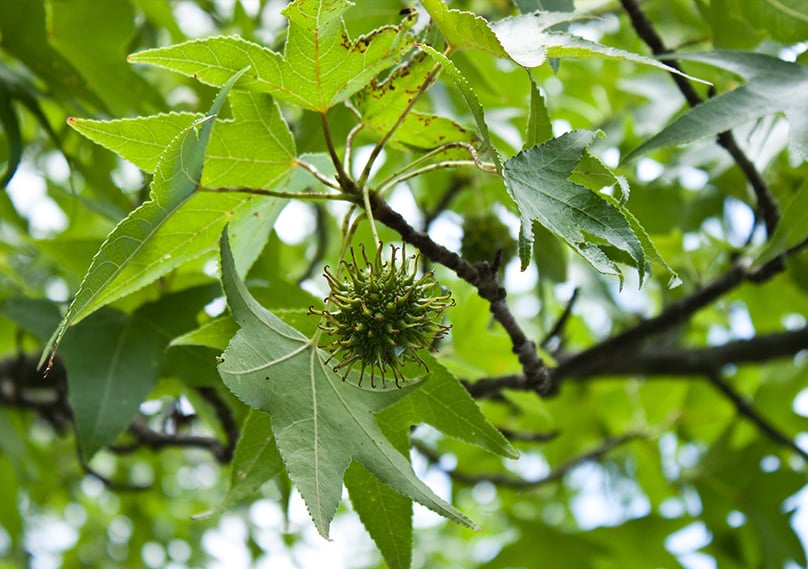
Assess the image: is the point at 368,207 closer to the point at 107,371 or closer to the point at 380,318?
the point at 380,318

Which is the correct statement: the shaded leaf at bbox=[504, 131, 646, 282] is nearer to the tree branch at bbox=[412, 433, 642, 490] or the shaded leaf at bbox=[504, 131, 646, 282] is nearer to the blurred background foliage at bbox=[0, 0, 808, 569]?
the blurred background foliage at bbox=[0, 0, 808, 569]

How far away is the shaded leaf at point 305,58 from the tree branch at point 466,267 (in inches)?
8.6

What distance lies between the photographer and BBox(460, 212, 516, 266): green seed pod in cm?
267

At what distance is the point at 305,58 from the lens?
4.80ft

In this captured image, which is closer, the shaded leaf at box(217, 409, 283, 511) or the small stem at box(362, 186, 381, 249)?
the small stem at box(362, 186, 381, 249)

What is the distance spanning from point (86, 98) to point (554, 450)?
2332 millimetres

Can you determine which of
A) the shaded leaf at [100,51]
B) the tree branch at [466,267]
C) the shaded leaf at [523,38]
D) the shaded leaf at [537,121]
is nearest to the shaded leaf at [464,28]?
the shaded leaf at [523,38]

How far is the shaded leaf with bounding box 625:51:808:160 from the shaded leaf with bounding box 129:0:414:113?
1.75ft

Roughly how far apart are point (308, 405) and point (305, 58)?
60cm

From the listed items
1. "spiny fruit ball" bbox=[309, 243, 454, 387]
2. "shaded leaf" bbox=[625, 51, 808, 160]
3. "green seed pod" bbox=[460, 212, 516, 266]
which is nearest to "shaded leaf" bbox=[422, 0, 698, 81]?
"shaded leaf" bbox=[625, 51, 808, 160]

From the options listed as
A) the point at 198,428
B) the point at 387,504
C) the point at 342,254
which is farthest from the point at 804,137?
the point at 198,428

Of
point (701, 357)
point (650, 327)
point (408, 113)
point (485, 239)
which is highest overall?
point (408, 113)

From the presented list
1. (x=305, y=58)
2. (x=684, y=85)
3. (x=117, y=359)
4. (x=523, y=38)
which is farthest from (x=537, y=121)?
(x=117, y=359)

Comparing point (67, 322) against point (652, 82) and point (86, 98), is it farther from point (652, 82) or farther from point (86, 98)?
point (652, 82)
